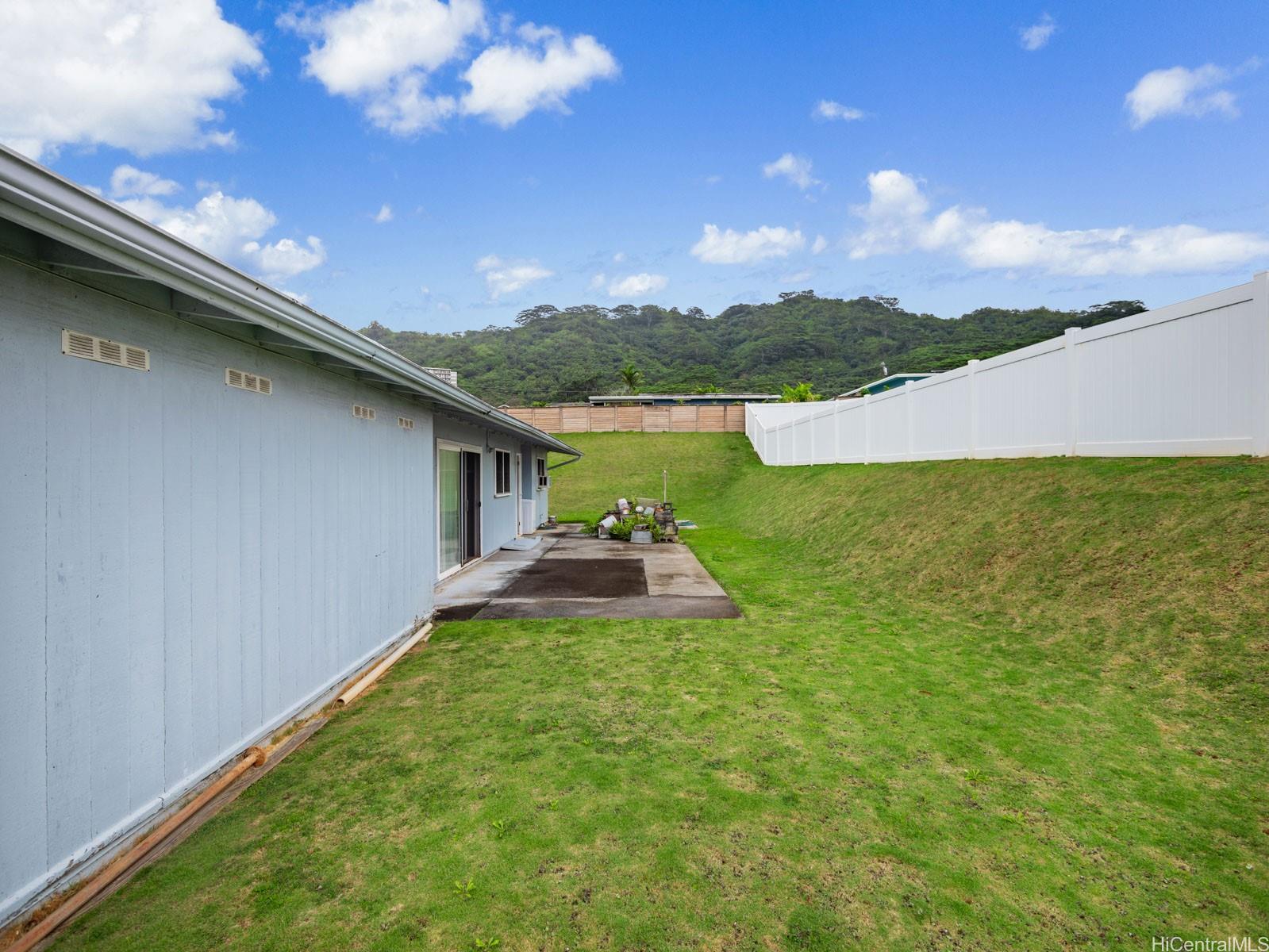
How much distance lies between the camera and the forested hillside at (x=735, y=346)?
53188 millimetres

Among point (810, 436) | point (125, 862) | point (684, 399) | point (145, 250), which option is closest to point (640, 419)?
point (810, 436)

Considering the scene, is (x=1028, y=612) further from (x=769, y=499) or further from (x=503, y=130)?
(x=503, y=130)

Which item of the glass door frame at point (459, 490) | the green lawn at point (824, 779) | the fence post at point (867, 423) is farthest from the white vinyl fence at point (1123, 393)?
the glass door frame at point (459, 490)

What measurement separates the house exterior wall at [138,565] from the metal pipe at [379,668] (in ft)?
0.58

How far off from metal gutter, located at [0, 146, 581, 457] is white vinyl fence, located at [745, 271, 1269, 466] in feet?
24.7

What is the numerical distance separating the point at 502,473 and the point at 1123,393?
10.3 m

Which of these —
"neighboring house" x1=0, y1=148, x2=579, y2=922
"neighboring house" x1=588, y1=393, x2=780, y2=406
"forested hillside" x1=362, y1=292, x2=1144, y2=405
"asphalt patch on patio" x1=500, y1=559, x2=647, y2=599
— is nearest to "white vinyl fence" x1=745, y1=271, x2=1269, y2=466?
"asphalt patch on patio" x1=500, y1=559, x2=647, y2=599

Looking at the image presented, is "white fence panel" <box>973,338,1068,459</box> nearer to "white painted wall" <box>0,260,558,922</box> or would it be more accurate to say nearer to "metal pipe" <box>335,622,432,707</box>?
"metal pipe" <box>335,622,432,707</box>

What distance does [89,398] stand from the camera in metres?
2.24

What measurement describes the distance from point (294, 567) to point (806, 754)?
342 centimetres

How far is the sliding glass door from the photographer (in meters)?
8.16

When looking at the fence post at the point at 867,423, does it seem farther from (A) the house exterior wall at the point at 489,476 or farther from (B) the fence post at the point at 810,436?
(A) the house exterior wall at the point at 489,476

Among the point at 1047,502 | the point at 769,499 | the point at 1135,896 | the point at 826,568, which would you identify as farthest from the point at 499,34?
the point at 1135,896

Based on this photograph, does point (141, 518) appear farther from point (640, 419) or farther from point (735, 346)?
point (735, 346)
